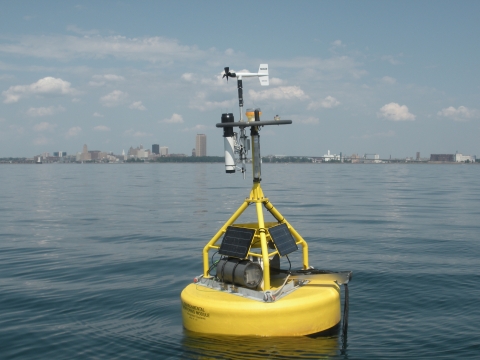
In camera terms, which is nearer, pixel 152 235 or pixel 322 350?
pixel 322 350

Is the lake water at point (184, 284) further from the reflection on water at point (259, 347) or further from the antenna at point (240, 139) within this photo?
the antenna at point (240, 139)

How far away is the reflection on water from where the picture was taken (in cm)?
850

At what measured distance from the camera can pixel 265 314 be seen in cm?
877

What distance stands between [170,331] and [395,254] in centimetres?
949

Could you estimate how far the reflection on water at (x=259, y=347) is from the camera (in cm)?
850

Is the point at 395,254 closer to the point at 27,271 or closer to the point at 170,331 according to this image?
the point at 170,331

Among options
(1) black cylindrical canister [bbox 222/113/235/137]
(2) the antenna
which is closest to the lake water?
(2) the antenna

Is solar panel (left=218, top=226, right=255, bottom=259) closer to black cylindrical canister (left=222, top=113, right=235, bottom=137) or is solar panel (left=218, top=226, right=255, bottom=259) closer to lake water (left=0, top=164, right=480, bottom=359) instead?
lake water (left=0, top=164, right=480, bottom=359)

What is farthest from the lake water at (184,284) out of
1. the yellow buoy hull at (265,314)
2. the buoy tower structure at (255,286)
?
the buoy tower structure at (255,286)

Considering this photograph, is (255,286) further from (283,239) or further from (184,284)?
(184,284)

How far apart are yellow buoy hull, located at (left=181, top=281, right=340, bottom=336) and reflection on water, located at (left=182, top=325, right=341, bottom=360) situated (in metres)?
0.11

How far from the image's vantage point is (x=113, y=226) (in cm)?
2472

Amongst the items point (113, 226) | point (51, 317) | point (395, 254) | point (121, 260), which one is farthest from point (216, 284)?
point (113, 226)

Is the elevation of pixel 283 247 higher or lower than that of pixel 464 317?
higher
